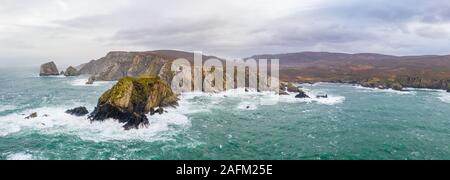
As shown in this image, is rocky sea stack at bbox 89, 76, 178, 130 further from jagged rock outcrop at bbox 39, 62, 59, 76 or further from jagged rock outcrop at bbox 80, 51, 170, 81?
jagged rock outcrop at bbox 39, 62, 59, 76

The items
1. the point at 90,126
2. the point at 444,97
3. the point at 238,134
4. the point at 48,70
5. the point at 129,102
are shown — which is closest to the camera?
the point at 238,134

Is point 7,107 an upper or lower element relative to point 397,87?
lower

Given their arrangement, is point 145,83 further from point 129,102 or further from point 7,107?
point 7,107

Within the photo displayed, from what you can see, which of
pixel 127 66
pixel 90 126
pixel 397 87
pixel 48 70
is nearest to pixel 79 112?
pixel 90 126

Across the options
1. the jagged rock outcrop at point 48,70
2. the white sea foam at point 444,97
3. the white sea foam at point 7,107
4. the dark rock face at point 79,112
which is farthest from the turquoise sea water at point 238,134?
the jagged rock outcrop at point 48,70
